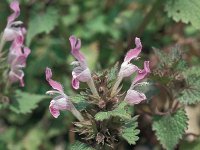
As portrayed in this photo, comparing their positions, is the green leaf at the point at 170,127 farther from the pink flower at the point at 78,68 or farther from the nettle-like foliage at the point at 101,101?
the pink flower at the point at 78,68

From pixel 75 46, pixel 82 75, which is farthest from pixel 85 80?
pixel 75 46

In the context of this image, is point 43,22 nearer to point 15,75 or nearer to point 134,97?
point 15,75

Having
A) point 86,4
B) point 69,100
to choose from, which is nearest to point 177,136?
point 69,100

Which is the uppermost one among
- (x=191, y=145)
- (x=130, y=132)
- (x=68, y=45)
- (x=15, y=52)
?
(x=130, y=132)

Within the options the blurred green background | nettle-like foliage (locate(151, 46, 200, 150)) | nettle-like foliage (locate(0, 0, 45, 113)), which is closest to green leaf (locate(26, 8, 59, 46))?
the blurred green background

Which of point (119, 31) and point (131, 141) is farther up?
point (131, 141)

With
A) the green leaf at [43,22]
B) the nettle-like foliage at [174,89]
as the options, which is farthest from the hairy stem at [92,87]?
the green leaf at [43,22]

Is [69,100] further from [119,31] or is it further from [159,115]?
[119,31]
